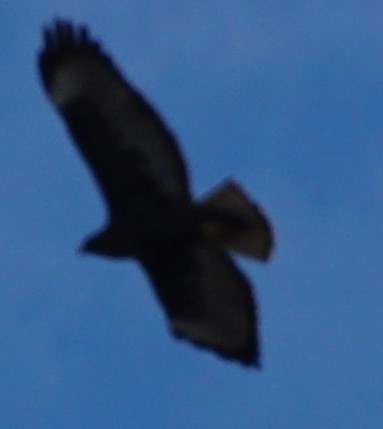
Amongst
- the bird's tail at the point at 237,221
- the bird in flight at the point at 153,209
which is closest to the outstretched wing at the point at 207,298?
the bird in flight at the point at 153,209

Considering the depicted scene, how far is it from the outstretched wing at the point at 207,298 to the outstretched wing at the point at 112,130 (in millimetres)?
454

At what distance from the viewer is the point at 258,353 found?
7.99 m

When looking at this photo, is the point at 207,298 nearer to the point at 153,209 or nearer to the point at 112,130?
the point at 153,209

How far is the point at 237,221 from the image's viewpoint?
7.50m

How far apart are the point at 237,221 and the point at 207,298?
0.96m

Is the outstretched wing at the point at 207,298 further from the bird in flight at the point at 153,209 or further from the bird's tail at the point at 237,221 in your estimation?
the bird's tail at the point at 237,221

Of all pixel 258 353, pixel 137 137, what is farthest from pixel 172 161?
pixel 258 353

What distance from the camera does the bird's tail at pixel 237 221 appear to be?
293 inches

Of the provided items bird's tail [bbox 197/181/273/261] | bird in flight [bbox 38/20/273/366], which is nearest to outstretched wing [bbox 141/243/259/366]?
bird in flight [bbox 38/20/273/366]

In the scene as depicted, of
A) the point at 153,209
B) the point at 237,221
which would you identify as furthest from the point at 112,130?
the point at 237,221

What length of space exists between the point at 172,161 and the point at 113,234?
60 centimetres

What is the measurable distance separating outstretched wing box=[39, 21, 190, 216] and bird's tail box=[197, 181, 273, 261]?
361 millimetres

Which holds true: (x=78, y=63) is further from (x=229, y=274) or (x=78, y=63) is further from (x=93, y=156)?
(x=229, y=274)

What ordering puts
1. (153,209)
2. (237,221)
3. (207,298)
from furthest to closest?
(207,298)
(153,209)
(237,221)
